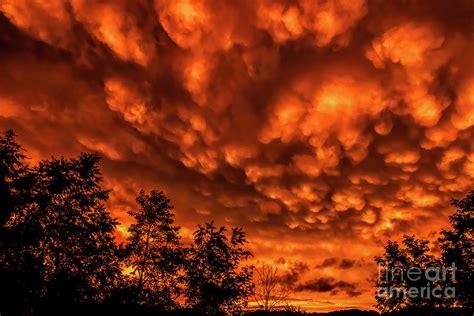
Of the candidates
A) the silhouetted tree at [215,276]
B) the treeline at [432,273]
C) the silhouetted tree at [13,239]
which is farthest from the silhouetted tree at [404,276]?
the silhouetted tree at [13,239]

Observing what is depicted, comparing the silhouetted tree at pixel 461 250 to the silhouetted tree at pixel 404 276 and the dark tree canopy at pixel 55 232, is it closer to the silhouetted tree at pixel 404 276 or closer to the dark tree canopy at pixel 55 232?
the silhouetted tree at pixel 404 276

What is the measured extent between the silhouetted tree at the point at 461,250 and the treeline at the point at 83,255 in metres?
30.7

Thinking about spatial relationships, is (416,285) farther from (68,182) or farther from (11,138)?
(11,138)

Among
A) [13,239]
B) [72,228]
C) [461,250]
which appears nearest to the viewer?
[13,239]

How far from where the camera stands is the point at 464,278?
4238cm

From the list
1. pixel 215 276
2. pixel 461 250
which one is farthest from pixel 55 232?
pixel 461 250

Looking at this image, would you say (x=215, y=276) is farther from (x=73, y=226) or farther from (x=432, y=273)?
(x=432, y=273)

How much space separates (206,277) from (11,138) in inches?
848

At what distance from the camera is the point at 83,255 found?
30.7 m

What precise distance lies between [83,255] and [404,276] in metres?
48.1

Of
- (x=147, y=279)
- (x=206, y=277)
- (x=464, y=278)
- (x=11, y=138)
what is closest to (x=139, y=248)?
(x=147, y=279)

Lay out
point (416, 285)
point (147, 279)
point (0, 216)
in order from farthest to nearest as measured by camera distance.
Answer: point (416, 285)
point (147, 279)
point (0, 216)

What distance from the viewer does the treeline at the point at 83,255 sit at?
26.3 metres

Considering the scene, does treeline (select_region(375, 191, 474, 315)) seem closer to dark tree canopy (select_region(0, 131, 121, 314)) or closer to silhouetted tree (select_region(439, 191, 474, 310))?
silhouetted tree (select_region(439, 191, 474, 310))
